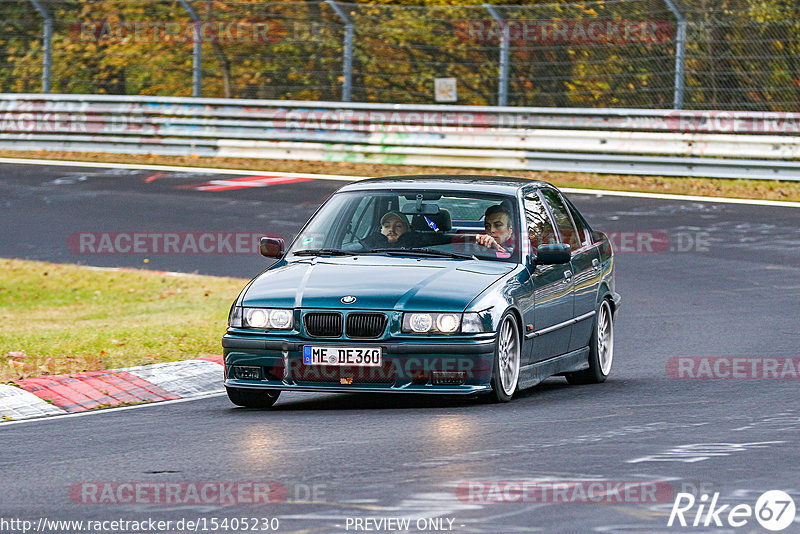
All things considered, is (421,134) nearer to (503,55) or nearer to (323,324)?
(503,55)

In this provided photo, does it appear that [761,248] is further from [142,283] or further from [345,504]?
[345,504]

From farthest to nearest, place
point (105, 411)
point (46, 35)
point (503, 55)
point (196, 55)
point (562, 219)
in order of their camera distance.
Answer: point (46, 35), point (196, 55), point (503, 55), point (562, 219), point (105, 411)

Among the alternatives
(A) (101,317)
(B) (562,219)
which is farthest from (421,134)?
(B) (562,219)

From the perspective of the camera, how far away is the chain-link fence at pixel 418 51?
24.0 m

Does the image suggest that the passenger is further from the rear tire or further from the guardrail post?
the guardrail post

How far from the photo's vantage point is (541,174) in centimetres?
2527

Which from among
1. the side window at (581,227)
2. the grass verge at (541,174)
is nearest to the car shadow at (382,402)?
the side window at (581,227)

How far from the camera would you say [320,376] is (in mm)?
8867

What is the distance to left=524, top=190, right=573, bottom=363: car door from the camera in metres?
9.69

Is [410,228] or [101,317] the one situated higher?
[410,228]

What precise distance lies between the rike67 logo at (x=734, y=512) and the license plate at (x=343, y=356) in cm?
287

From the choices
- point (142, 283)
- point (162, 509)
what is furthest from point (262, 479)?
point (142, 283)

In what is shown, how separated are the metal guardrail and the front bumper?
15308 millimetres

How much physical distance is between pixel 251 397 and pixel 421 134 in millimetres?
16827
